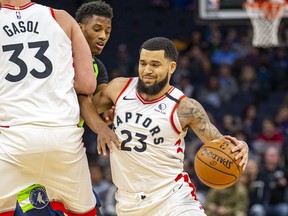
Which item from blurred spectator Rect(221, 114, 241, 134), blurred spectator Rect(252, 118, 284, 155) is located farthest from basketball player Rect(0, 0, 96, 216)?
blurred spectator Rect(221, 114, 241, 134)

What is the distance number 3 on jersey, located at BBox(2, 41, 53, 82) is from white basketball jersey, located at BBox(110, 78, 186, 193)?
0.87 metres

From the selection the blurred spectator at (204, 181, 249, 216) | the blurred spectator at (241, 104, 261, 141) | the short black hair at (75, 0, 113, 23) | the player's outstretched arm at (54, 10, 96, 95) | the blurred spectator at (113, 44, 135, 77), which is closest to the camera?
the player's outstretched arm at (54, 10, 96, 95)

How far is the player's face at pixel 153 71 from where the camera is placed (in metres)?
5.97

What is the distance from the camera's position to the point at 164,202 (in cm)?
596

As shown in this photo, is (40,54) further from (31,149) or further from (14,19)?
(31,149)

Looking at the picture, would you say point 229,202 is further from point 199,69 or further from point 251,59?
point 251,59

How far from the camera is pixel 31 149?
5273mm

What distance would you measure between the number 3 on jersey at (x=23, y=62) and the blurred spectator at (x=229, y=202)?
630 cm

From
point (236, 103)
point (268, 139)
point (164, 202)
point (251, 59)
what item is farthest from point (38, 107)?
point (251, 59)

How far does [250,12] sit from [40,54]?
18.7ft

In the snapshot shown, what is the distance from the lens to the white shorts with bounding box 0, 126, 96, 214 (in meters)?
5.28

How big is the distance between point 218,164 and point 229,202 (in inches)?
224

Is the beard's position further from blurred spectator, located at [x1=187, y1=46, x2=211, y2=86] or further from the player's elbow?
blurred spectator, located at [x1=187, y1=46, x2=211, y2=86]

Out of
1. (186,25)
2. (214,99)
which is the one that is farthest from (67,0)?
(214,99)
